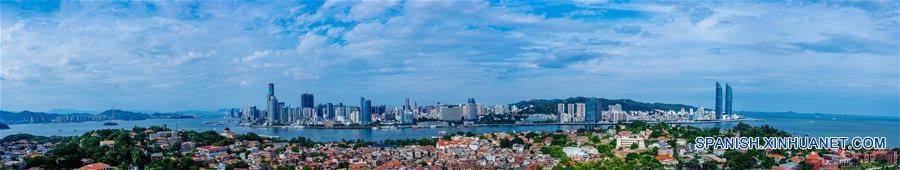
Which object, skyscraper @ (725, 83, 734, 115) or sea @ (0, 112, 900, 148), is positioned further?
skyscraper @ (725, 83, 734, 115)

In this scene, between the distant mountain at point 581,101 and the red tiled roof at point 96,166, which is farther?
the distant mountain at point 581,101

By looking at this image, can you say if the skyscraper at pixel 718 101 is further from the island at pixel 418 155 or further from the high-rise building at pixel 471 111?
the island at pixel 418 155

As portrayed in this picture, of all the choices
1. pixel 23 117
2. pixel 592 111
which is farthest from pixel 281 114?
pixel 592 111

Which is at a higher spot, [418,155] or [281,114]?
[281,114]

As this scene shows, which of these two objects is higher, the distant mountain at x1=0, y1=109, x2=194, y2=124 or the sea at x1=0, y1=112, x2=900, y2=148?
the distant mountain at x1=0, y1=109, x2=194, y2=124

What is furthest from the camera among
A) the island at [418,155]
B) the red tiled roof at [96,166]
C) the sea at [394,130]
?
the sea at [394,130]

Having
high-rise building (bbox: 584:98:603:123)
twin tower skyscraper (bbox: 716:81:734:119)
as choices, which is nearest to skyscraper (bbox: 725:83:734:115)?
twin tower skyscraper (bbox: 716:81:734:119)

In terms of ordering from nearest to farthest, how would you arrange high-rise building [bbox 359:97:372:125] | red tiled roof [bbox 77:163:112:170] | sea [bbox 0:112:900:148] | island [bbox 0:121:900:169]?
red tiled roof [bbox 77:163:112:170] → island [bbox 0:121:900:169] → sea [bbox 0:112:900:148] → high-rise building [bbox 359:97:372:125]

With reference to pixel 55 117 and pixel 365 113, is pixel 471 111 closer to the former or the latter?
pixel 365 113

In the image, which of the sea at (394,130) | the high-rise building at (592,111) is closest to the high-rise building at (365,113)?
the sea at (394,130)

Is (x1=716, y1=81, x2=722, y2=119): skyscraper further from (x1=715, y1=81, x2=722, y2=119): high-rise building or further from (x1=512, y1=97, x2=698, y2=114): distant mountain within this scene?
(x1=512, y1=97, x2=698, y2=114): distant mountain
